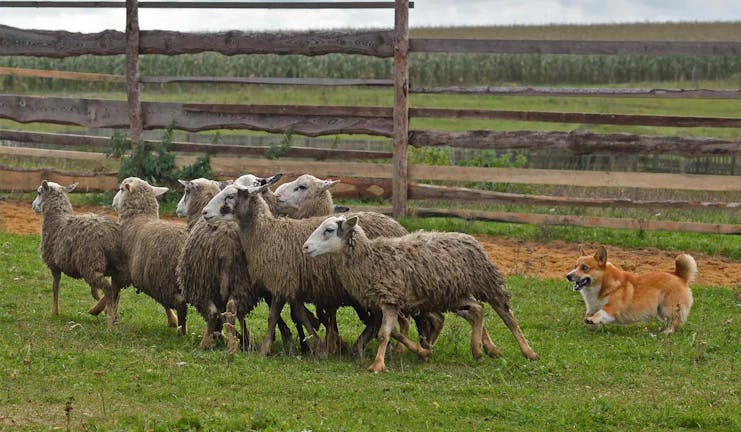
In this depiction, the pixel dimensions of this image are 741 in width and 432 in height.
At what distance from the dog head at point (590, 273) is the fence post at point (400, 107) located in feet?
19.4

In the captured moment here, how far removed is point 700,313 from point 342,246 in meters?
4.60

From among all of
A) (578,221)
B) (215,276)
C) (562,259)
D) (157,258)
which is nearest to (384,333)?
(215,276)

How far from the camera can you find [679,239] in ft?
53.7

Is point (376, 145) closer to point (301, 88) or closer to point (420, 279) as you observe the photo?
point (301, 88)

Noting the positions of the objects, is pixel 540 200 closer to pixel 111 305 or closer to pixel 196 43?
pixel 196 43

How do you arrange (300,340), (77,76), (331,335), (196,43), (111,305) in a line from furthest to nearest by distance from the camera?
(77,76) → (196,43) → (111,305) → (300,340) → (331,335)

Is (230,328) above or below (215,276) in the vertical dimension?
below

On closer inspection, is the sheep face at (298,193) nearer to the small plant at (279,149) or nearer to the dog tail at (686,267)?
the dog tail at (686,267)

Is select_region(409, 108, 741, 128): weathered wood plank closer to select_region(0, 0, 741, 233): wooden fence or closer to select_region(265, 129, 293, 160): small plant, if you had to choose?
select_region(0, 0, 741, 233): wooden fence

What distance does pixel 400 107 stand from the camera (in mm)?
17125

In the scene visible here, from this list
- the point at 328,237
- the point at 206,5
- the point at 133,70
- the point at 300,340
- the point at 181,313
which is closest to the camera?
the point at 328,237

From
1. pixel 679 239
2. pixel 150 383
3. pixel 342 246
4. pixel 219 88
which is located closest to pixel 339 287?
pixel 342 246

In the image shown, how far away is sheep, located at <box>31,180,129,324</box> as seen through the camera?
11.3 metres

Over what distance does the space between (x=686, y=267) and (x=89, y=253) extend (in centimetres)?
590
